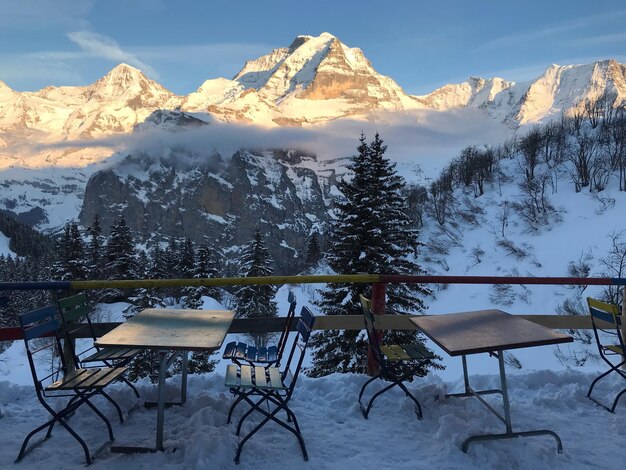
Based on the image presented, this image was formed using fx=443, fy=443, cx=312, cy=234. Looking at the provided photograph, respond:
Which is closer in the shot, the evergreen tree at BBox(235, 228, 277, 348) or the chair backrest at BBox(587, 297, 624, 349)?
the chair backrest at BBox(587, 297, 624, 349)

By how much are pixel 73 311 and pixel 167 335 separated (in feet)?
4.36

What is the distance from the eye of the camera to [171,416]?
4414mm

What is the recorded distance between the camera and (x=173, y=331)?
13.2 ft

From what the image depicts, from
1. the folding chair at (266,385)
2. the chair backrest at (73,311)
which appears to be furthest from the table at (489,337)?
the chair backrest at (73,311)

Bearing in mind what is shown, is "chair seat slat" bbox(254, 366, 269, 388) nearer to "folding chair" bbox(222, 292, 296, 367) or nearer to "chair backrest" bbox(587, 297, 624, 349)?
"folding chair" bbox(222, 292, 296, 367)

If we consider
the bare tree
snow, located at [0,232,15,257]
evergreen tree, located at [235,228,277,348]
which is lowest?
snow, located at [0,232,15,257]

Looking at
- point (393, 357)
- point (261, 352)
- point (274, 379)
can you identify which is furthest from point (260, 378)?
point (393, 357)

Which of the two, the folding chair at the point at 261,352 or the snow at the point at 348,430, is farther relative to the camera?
the folding chair at the point at 261,352

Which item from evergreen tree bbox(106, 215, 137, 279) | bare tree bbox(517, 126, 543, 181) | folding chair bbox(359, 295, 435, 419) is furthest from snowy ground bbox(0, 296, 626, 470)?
bare tree bbox(517, 126, 543, 181)

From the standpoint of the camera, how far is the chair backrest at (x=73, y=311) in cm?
433

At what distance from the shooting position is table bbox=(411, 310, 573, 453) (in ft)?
12.1

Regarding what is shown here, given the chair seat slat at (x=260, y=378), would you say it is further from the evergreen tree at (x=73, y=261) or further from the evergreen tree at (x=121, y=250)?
the evergreen tree at (x=73, y=261)

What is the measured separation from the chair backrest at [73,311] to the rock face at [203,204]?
14793cm

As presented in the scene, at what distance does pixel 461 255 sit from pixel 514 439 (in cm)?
3754
